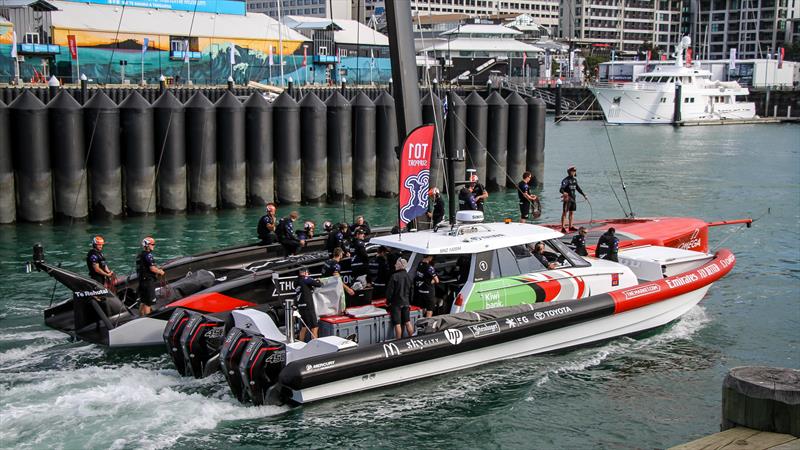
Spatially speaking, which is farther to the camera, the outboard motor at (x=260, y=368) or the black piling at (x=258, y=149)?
the black piling at (x=258, y=149)

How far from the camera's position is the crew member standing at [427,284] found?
41.4 ft

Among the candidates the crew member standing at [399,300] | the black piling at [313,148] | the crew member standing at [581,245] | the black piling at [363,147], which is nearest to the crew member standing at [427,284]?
the crew member standing at [399,300]

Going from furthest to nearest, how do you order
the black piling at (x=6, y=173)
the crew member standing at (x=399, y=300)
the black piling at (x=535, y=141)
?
the black piling at (x=535, y=141), the black piling at (x=6, y=173), the crew member standing at (x=399, y=300)

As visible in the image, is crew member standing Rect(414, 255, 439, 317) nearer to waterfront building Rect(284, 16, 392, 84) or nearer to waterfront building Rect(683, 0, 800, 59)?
waterfront building Rect(284, 16, 392, 84)

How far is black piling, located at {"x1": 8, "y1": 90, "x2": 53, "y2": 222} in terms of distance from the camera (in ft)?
75.5

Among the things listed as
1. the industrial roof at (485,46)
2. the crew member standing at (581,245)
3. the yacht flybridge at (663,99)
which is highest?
the industrial roof at (485,46)

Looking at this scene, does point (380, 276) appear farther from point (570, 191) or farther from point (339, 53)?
point (339, 53)

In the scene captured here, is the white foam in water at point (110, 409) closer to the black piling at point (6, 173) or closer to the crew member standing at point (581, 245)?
the crew member standing at point (581, 245)

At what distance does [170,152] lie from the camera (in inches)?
969

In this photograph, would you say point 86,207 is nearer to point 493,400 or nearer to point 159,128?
point 159,128

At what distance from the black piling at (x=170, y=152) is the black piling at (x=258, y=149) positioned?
1924 millimetres

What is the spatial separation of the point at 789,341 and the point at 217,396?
8.94 m

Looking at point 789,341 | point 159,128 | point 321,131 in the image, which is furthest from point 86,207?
point 789,341

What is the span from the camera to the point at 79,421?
10281 millimetres
